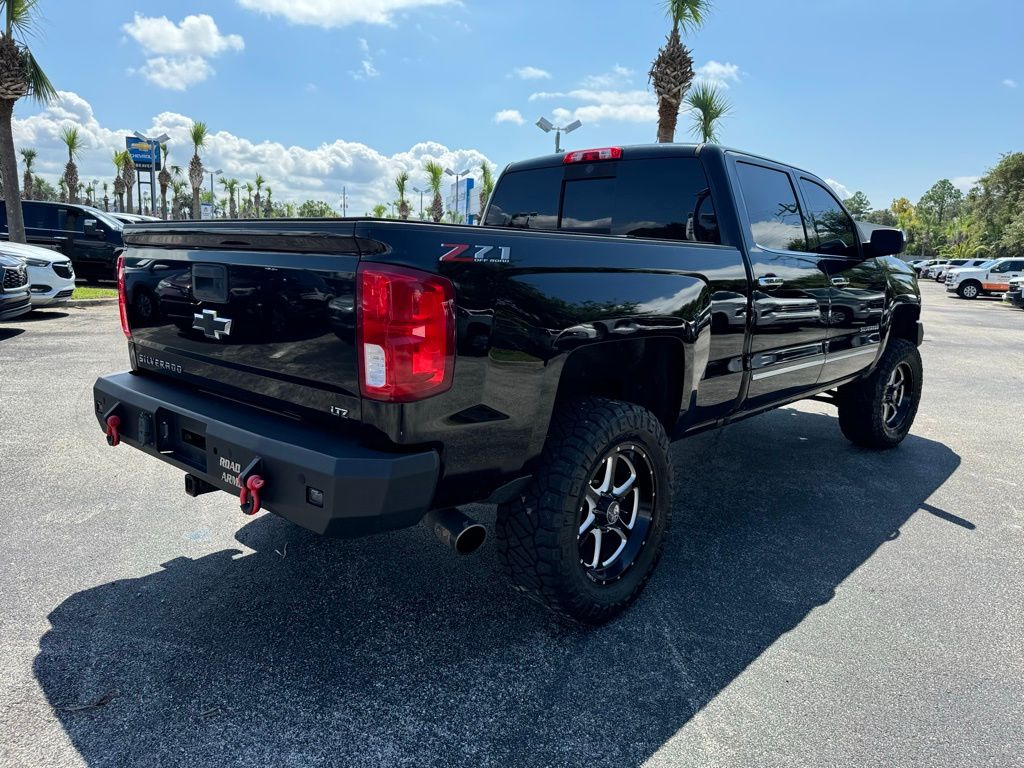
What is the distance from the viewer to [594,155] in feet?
12.7

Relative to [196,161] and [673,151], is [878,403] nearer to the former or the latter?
[673,151]

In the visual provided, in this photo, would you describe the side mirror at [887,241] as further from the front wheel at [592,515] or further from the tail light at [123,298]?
the tail light at [123,298]

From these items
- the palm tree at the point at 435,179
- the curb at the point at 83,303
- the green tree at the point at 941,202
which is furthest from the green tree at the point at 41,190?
the green tree at the point at 941,202

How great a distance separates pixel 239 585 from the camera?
295cm

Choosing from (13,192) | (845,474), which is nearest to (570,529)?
(845,474)

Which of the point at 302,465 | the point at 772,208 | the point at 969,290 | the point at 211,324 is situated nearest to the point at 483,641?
the point at 302,465

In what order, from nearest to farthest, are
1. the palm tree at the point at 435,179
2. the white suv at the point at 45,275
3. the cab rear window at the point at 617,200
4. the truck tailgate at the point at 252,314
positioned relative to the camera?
the truck tailgate at the point at 252,314, the cab rear window at the point at 617,200, the white suv at the point at 45,275, the palm tree at the point at 435,179

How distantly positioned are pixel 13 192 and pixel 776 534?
15512 mm

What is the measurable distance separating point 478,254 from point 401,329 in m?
0.36

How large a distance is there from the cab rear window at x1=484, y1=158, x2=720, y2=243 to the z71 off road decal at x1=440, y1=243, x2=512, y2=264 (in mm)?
1538

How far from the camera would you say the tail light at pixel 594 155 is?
12.5 ft

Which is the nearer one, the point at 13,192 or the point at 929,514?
the point at 929,514

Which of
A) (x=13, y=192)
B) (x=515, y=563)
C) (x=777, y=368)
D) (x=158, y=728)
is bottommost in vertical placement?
(x=158, y=728)

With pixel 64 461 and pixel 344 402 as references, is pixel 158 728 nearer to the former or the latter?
pixel 344 402
